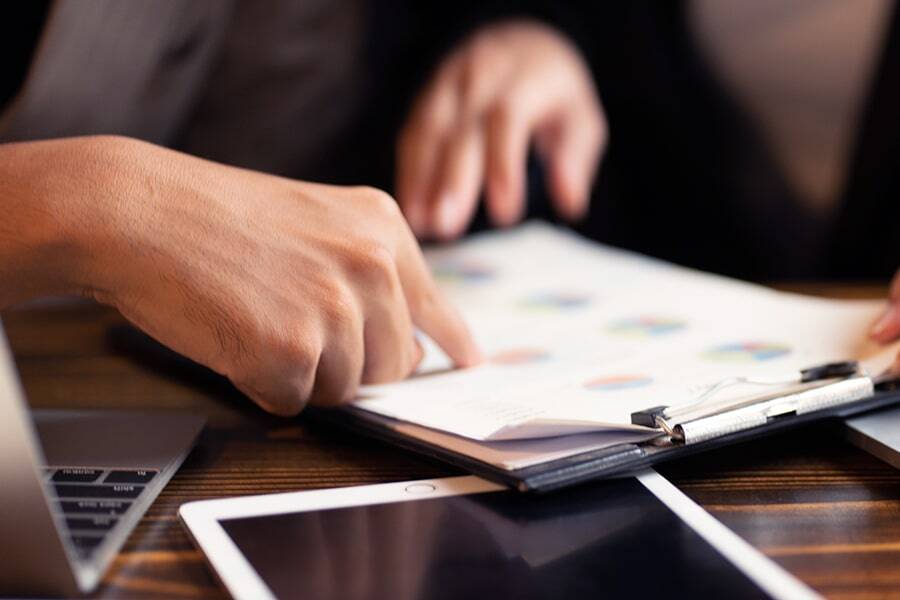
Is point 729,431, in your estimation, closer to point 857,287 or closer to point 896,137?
point 857,287

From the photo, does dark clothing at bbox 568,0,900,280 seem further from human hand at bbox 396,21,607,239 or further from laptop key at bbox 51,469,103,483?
laptop key at bbox 51,469,103,483

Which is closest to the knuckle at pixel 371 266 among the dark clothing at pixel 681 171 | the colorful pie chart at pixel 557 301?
the colorful pie chart at pixel 557 301

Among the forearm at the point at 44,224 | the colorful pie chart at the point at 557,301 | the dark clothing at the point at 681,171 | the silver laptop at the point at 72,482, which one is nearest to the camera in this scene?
the silver laptop at the point at 72,482

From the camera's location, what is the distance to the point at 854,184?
1.05 meters

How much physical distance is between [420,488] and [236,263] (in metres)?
0.14

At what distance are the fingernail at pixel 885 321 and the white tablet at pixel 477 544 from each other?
→ 0.19 meters

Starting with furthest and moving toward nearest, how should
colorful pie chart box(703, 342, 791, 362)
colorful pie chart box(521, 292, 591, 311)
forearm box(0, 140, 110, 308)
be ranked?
colorful pie chart box(521, 292, 591, 311)
colorful pie chart box(703, 342, 791, 362)
forearm box(0, 140, 110, 308)

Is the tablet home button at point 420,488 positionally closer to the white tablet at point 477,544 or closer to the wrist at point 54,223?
the white tablet at point 477,544

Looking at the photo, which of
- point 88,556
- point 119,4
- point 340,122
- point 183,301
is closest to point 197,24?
point 119,4

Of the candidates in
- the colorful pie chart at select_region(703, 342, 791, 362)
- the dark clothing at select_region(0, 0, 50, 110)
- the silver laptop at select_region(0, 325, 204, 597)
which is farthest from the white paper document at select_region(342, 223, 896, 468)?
the dark clothing at select_region(0, 0, 50, 110)

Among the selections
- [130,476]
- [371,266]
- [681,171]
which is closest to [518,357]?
[371,266]

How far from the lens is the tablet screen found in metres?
0.32

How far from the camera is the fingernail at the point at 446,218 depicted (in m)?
0.74

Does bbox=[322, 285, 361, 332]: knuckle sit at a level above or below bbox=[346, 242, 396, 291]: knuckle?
below
